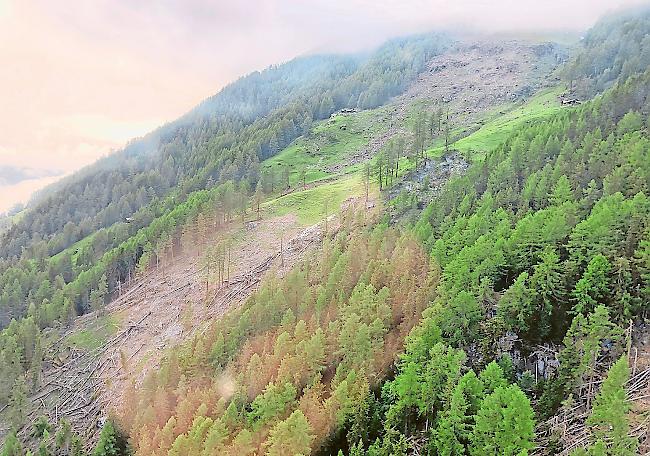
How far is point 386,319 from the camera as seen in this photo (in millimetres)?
62531

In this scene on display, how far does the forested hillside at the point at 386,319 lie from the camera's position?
4572 cm

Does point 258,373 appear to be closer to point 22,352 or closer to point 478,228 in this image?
point 478,228

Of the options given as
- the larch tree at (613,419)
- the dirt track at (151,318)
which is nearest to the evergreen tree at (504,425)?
the larch tree at (613,419)

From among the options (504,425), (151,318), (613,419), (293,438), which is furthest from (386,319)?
(151,318)

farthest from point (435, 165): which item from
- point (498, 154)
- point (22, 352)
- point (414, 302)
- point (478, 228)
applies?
point (22, 352)

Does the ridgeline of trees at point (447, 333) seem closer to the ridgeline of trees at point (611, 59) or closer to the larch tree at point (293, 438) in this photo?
the larch tree at point (293, 438)

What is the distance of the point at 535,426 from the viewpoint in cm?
4422

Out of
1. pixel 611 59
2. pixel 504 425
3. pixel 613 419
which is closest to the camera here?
pixel 613 419

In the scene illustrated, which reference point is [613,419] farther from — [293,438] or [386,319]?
[386,319]

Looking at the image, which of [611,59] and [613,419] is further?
[611,59]

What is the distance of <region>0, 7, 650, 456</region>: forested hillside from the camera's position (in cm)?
4572

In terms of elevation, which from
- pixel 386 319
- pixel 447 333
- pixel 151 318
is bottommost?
pixel 151 318

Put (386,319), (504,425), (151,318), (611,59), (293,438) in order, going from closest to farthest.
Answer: (504,425) < (293,438) < (386,319) < (151,318) < (611,59)

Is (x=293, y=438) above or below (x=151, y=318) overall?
above
